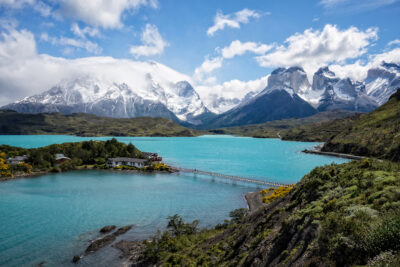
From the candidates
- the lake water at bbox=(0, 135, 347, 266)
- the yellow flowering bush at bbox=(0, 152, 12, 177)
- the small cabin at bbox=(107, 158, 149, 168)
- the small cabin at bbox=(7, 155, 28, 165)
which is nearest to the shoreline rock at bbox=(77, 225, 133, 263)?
the lake water at bbox=(0, 135, 347, 266)

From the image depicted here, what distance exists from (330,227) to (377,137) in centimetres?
15042

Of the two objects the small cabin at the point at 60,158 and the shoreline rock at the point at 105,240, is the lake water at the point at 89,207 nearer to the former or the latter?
the shoreline rock at the point at 105,240

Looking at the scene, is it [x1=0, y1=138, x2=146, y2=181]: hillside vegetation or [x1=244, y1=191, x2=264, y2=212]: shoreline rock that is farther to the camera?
[x1=0, y1=138, x2=146, y2=181]: hillside vegetation

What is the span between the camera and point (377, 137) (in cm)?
13600

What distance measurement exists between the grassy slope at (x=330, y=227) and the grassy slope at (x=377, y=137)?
4266 inches

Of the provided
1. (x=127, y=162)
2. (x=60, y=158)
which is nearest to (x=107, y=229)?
(x=127, y=162)

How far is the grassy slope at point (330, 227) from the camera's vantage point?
34.4 feet

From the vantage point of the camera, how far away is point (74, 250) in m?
36.1

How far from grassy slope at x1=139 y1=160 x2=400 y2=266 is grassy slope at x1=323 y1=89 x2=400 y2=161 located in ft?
355

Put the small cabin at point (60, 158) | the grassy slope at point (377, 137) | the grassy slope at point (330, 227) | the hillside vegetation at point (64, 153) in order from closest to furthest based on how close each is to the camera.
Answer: the grassy slope at point (330, 227), the hillside vegetation at point (64, 153), the small cabin at point (60, 158), the grassy slope at point (377, 137)

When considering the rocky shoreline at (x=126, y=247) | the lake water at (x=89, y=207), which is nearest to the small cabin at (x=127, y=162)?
the lake water at (x=89, y=207)

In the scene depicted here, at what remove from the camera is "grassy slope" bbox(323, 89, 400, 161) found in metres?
119

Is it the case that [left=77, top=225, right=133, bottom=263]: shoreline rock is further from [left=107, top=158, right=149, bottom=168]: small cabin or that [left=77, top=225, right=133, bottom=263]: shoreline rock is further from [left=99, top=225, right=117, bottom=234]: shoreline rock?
[left=107, top=158, right=149, bottom=168]: small cabin

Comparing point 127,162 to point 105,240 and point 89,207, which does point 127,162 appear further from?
point 105,240
